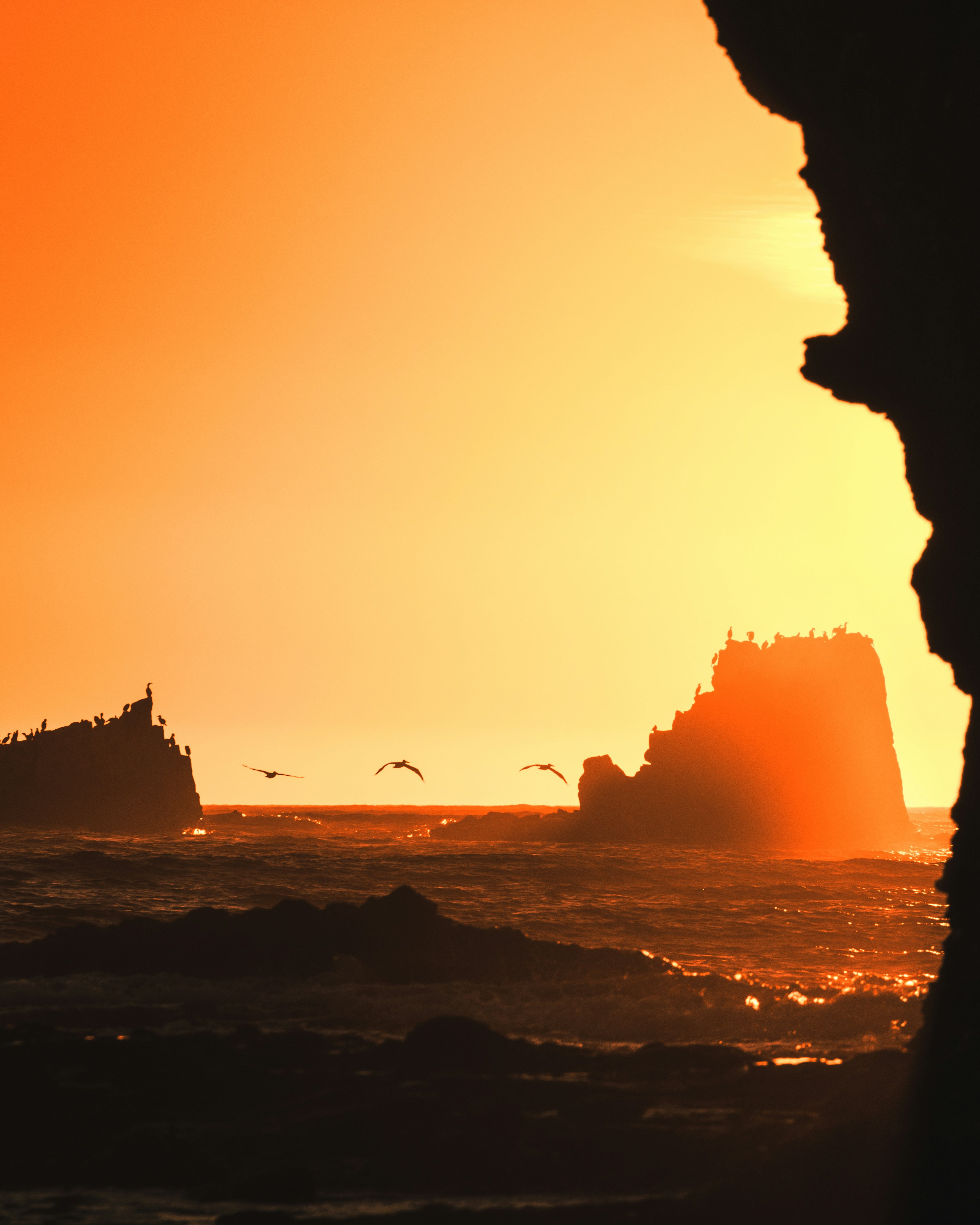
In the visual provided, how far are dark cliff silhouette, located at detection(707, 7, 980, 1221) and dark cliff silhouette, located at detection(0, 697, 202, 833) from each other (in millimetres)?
70125

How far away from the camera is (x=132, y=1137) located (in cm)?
1017

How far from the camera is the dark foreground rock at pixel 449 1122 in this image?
29.3ft

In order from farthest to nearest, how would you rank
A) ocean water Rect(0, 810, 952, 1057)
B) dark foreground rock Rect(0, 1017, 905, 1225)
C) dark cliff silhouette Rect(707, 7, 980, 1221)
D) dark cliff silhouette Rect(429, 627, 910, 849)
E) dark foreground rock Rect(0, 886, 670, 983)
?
dark cliff silhouette Rect(429, 627, 910, 849) < dark foreground rock Rect(0, 886, 670, 983) < ocean water Rect(0, 810, 952, 1057) < dark cliff silhouette Rect(707, 7, 980, 1221) < dark foreground rock Rect(0, 1017, 905, 1225)

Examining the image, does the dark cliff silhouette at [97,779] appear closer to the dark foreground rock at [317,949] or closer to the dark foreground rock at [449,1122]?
the dark foreground rock at [317,949]

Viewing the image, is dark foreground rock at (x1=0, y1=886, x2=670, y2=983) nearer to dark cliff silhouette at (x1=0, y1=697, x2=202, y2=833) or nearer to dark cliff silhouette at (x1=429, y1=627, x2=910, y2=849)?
dark cliff silhouette at (x1=429, y1=627, x2=910, y2=849)

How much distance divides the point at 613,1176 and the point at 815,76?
38.3 feet

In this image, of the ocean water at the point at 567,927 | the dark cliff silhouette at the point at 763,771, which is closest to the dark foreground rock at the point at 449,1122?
the ocean water at the point at 567,927

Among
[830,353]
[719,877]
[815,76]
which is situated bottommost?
[719,877]

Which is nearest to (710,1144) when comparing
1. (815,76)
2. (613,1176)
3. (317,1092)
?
(613,1176)

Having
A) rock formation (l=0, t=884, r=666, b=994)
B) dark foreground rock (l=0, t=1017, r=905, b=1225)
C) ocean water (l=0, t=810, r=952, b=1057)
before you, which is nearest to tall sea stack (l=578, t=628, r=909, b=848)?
ocean water (l=0, t=810, r=952, b=1057)

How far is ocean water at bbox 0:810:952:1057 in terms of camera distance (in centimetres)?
1527

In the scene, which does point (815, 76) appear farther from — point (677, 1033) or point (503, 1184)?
point (677, 1033)

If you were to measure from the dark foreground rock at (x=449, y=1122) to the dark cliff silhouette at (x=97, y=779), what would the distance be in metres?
65.9

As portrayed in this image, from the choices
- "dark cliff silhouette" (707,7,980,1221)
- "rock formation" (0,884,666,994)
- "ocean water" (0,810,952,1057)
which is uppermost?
"dark cliff silhouette" (707,7,980,1221)
